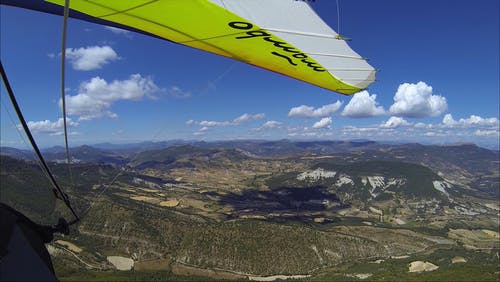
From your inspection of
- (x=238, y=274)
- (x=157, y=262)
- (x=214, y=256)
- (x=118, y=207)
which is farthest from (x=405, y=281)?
(x=118, y=207)

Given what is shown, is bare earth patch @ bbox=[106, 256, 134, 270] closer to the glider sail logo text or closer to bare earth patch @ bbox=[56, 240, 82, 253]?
bare earth patch @ bbox=[56, 240, 82, 253]

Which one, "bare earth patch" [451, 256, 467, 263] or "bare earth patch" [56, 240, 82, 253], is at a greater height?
"bare earth patch" [56, 240, 82, 253]

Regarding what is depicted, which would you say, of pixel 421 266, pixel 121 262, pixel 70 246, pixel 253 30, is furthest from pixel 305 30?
pixel 421 266

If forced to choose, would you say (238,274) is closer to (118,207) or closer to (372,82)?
(118,207)

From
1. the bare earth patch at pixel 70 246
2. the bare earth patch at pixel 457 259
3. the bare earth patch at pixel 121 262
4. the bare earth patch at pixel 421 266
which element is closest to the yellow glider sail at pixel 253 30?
the bare earth patch at pixel 121 262

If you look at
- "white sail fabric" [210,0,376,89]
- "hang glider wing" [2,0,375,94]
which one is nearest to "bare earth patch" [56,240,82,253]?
"hang glider wing" [2,0,375,94]

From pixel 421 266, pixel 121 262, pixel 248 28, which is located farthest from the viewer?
pixel 421 266

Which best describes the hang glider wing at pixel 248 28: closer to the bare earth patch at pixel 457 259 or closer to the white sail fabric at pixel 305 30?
the white sail fabric at pixel 305 30

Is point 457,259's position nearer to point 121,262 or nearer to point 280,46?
point 121,262
